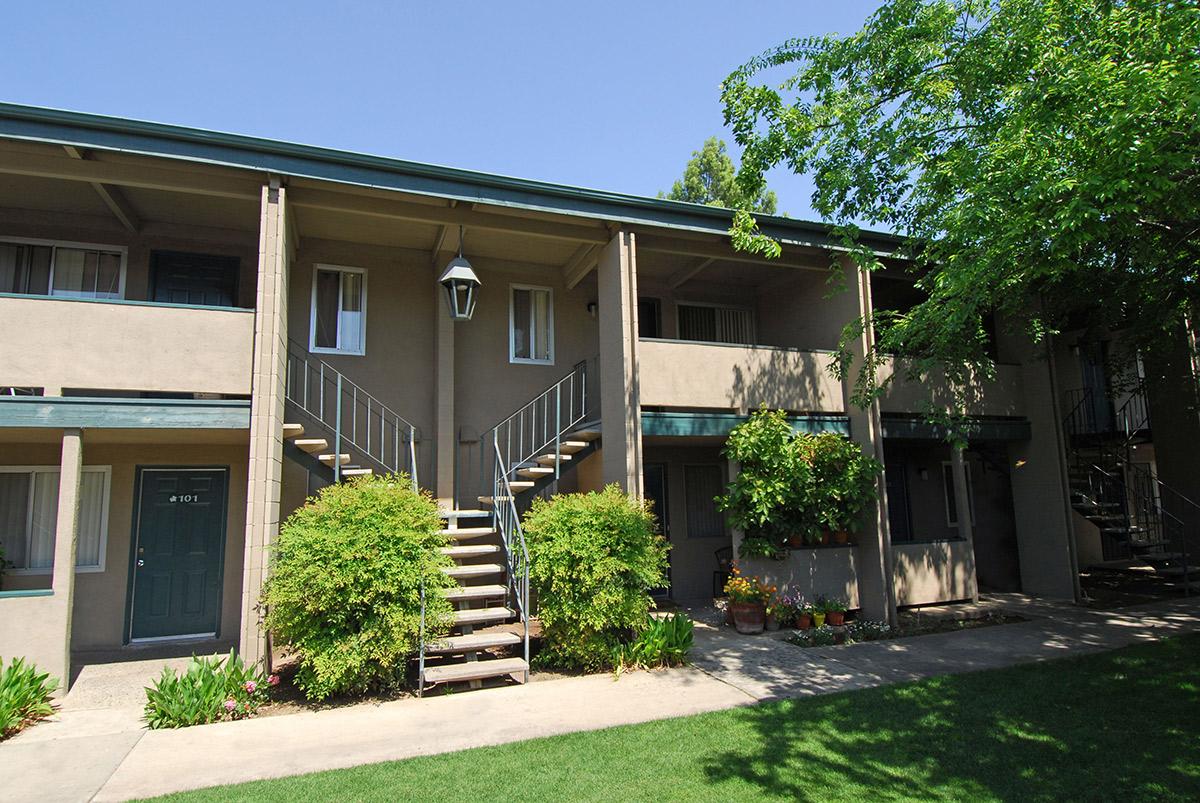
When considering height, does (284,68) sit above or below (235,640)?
above

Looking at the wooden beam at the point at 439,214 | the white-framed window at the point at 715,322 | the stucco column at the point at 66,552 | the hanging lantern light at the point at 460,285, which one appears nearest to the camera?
the stucco column at the point at 66,552

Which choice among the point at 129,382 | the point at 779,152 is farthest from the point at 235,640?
the point at 779,152

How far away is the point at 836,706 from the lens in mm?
6395

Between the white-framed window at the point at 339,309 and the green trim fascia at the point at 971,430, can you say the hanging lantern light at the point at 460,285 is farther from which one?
the green trim fascia at the point at 971,430

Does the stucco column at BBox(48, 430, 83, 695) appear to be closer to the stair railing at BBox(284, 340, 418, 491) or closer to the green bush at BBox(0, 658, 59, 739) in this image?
the green bush at BBox(0, 658, 59, 739)

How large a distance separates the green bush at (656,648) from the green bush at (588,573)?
136 millimetres

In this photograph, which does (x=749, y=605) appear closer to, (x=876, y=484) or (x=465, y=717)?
(x=876, y=484)

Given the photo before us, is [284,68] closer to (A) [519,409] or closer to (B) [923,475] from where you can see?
(A) [519,409]

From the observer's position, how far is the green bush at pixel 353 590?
21.5 ft

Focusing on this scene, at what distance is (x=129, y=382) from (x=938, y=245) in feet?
31.5

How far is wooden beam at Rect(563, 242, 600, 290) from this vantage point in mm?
10229

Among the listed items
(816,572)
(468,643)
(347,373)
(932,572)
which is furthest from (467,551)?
(932,572)

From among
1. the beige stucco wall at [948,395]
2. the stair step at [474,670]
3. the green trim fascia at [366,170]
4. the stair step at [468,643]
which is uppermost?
the green trim fascia at [366,170]

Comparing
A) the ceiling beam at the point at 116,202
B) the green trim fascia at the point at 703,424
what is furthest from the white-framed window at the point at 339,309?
the green trim fascia at the point at 703,424
